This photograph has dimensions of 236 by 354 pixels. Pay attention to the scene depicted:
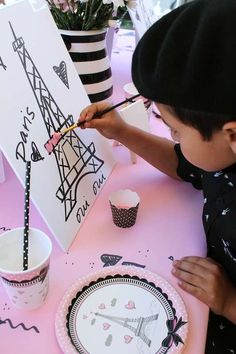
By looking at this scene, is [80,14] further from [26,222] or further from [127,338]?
[127,338]

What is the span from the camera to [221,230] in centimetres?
72

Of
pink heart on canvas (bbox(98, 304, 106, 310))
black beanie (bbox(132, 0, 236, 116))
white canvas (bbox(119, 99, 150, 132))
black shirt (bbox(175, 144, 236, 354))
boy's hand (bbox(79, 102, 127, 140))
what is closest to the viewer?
black beanie (bbox(132, 0, 236, 116))

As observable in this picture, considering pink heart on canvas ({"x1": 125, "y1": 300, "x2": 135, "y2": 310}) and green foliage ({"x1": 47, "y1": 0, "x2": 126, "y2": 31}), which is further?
green foliage ({"x1": 47, "y1": 0, "x2": 126, "y2": 31})

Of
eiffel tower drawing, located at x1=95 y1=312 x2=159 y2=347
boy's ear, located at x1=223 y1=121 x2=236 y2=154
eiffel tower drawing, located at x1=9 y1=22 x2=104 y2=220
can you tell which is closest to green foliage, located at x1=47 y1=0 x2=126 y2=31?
eiffel tower drawing, located at x1=9 y1=22 x2=104 y2=220

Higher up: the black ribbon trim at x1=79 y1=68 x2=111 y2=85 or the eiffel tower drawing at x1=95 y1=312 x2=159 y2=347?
the black ribbon trim at x1=79 y1=68 x2=111 y2=85

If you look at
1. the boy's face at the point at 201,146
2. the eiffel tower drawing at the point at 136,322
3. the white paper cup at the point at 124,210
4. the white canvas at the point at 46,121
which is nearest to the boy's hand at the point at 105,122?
the white canvas at the point at 46,121

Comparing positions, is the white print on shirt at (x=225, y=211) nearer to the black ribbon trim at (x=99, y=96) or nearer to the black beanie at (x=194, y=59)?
the black beanie at (x=194, y=59)

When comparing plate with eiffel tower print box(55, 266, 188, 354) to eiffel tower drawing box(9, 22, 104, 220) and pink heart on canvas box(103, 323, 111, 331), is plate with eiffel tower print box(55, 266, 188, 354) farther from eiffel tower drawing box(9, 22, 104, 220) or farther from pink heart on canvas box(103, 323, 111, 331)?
eiffel tower drawing box(9, 22, 104, 220)

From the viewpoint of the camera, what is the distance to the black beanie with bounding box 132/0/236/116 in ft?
1.55

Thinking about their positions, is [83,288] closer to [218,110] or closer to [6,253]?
[6,253]

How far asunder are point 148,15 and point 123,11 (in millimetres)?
269

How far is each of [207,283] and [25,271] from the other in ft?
0.93

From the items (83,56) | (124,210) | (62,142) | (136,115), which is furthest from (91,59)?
(124,210)

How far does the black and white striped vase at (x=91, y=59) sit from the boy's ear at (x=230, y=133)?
52cm
